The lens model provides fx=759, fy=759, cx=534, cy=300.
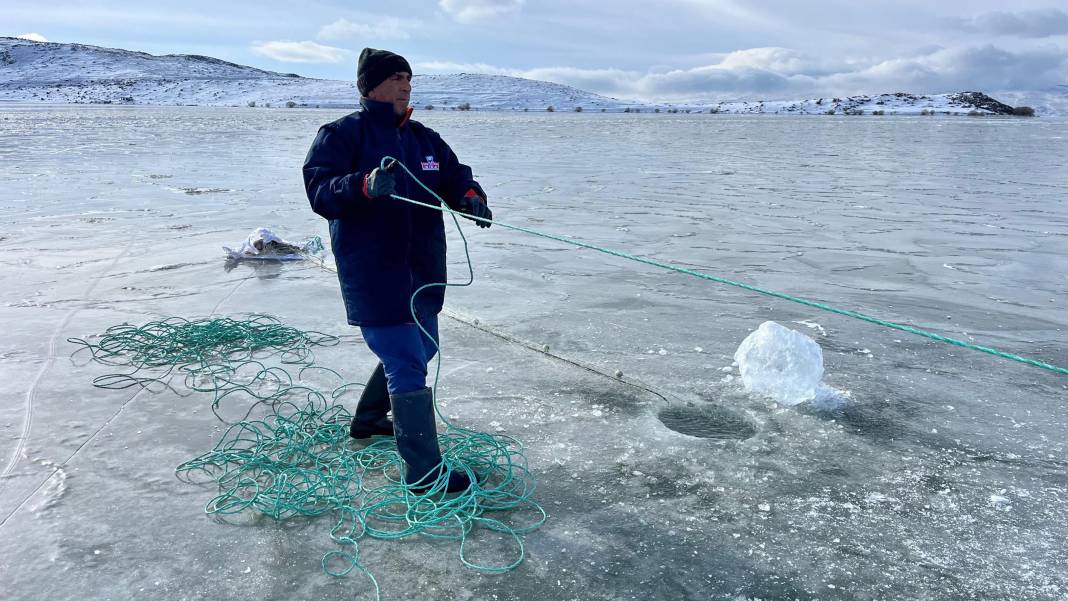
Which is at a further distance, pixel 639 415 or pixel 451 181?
pixel 639 415

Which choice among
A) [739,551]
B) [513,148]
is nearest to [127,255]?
[739,551]

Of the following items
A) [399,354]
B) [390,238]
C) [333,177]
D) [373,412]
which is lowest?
[373,412]

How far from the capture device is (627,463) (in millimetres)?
3500

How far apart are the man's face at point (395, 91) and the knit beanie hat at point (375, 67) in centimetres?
2

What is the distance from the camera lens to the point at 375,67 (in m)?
3.01

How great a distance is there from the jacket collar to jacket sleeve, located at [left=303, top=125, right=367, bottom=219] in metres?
0.16

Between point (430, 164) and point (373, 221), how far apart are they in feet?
1.42

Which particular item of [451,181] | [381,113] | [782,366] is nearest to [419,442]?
[451,181]

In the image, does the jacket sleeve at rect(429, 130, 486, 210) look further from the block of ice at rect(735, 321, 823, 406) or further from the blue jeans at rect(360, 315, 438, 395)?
the block of ice at rect(735, 321, 823, 406)

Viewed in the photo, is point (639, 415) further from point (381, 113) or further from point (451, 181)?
point (381, 113)

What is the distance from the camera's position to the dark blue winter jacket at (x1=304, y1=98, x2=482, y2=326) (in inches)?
117

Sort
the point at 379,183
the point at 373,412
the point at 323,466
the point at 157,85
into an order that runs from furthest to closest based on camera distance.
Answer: the point at 157,85
the point at 373,412
the point at 323,466
the point at 379,183

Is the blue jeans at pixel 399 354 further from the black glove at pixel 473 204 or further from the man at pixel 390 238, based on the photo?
the black glove at pixel 473 204

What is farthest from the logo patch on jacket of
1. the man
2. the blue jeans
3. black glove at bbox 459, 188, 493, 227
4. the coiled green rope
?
the coiled green rope
